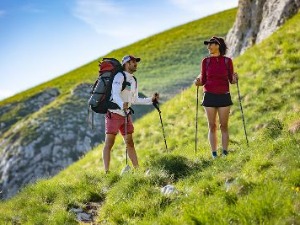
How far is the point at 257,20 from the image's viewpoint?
103 ft

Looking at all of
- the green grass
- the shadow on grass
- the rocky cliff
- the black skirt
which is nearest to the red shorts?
the shadow on grass

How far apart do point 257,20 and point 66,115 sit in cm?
1732

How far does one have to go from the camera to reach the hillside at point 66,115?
110 ft

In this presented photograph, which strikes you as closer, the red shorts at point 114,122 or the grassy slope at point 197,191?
the grassy slope at point 197,191

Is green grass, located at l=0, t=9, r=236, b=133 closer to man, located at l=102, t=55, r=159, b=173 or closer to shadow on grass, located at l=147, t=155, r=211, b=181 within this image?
man, located at l=102, t=55, r=159, b=173

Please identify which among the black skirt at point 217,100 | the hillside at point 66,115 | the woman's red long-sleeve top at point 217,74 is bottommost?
the hillside at point 66,115

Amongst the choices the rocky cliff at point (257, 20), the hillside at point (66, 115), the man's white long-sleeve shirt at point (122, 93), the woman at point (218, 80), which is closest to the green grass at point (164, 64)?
the hillside at point (66, 115)

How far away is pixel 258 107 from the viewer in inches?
761

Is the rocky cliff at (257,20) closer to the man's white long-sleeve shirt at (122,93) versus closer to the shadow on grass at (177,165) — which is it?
the man's white long-sleeve shirt at (122,93)

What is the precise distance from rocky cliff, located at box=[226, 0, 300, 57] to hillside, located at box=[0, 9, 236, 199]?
1129 centimetres

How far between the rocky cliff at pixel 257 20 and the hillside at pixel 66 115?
11.3 metres

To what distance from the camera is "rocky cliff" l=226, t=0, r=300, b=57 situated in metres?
28.6

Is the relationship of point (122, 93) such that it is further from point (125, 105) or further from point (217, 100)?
point (217, 100)

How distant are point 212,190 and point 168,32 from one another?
72.6 metres
